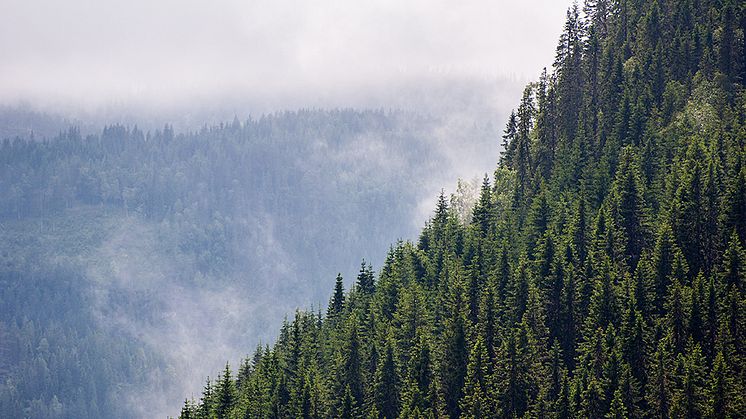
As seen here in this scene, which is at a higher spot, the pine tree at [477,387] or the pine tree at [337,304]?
the pine tree at [337,304]

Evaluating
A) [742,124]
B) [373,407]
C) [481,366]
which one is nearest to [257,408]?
[373,407]

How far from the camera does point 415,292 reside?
468 ft

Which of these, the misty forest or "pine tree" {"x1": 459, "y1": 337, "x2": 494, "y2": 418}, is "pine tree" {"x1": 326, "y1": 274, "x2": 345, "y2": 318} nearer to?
the misty forest

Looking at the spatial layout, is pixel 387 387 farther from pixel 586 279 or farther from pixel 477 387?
pixel 586 279

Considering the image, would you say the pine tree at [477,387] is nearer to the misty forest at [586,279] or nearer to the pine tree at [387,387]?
the misty forest at [586,279]

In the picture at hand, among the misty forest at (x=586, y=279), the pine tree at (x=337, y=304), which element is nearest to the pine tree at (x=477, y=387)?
the misty forest at (x=586, y=279)

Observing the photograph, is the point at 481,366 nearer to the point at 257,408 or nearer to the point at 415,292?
the point at 415,292

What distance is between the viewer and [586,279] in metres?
131

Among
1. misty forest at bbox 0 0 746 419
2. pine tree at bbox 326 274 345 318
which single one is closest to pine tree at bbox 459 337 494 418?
misty forest at bbox 0 0 746 419

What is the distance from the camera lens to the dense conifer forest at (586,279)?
390ft

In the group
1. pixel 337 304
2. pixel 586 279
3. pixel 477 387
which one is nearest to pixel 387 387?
pixel 477 387

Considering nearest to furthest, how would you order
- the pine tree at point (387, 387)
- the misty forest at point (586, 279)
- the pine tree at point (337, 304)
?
the misty forest at point (586, 279)
the pine tree at point (387, 387)
the pine tree at point (337, 304)

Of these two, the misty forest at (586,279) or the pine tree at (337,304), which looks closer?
the misty forest at (586,279)

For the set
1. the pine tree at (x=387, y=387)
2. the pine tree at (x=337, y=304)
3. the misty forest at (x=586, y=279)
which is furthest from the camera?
the pine tree at (x=337, y=304)
